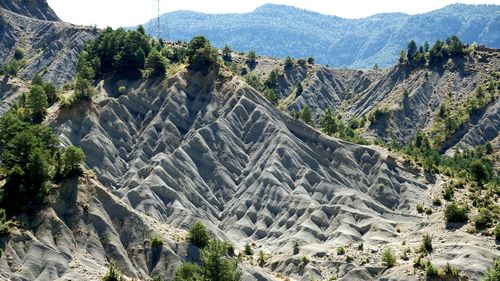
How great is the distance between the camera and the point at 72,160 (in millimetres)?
92500

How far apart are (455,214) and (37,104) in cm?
6395

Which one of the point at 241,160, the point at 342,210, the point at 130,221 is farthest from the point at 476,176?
the point at 130,221

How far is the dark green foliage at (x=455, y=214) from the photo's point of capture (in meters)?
105

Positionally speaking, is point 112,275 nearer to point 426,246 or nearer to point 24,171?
point 24,171

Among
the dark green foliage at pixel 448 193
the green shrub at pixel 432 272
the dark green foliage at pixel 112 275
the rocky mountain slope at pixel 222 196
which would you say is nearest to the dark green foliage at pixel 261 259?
the rocky mountain slope at pixel 222 196

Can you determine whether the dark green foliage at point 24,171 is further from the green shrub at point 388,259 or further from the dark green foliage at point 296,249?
the green shrub at point 388,259

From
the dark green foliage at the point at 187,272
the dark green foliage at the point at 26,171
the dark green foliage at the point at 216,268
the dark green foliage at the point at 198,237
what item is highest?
the dark green foliage at the point at 26,171

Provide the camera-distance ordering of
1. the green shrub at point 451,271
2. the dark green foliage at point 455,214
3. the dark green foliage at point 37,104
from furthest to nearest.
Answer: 1. the dark green foliage at point 37,104
2. the dark green foliage at point 455,214
3. the green shrub at point 451,271

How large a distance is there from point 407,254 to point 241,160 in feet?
122

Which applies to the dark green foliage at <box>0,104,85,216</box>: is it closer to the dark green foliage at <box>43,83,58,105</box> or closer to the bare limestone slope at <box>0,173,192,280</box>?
the bare limestone slope at <box>0,173,192,280</box>

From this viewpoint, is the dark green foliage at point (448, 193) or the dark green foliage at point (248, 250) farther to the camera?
the dark green foliage at point (448, 193)

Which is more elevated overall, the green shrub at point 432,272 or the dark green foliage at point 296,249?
the green shrub at point 432,272

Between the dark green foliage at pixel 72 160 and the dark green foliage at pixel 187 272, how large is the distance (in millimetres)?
17874

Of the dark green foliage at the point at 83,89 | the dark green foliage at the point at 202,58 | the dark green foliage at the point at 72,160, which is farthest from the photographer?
the dark green foliage at the point at 202,58
